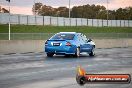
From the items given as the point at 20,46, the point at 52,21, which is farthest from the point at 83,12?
the point at 20,46

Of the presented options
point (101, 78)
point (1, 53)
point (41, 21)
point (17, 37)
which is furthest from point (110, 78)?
point (41, 21)

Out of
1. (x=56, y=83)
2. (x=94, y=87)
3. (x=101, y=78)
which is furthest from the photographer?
(x=56, y=83)

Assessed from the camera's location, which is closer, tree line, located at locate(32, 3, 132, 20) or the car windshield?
the car windshield

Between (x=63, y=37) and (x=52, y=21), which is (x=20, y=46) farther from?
(x=52, y=21)

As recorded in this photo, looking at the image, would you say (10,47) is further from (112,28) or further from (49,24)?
(112,28)

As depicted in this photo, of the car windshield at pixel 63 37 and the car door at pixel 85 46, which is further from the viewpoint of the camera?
the car door at pixel 85 46

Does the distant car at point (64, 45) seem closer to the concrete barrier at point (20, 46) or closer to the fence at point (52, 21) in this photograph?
the concrete barrier at point (20, 46)

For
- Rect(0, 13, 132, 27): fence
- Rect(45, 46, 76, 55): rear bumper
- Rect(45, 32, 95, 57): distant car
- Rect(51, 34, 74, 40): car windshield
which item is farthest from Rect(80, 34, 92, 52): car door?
Rect(0, 13, 132, 27): fence

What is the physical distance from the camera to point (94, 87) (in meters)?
10.2

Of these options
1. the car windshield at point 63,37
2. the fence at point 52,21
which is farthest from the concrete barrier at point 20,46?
the fence at point 52,21

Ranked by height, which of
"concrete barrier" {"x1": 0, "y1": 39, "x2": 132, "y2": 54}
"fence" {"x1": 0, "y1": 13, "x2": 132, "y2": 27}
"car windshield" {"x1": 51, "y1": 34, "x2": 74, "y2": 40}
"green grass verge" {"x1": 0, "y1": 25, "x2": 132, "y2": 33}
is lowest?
"concrete barrier" {"x1": 0, "y1": 39, "x2": 132, "y2": 54}

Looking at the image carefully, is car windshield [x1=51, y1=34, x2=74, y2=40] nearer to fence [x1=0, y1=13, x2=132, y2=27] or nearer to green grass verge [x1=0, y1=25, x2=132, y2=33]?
green grass verge [x1=0, y1=25, x2=132, y2=33]

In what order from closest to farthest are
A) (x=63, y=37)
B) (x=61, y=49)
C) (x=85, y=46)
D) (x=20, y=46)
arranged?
1. (x=61, y=49)
2. (x=63, y=37)
3. (x=85, y=46)
4. (x=20, y=46)

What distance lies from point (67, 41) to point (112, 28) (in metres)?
79.4
